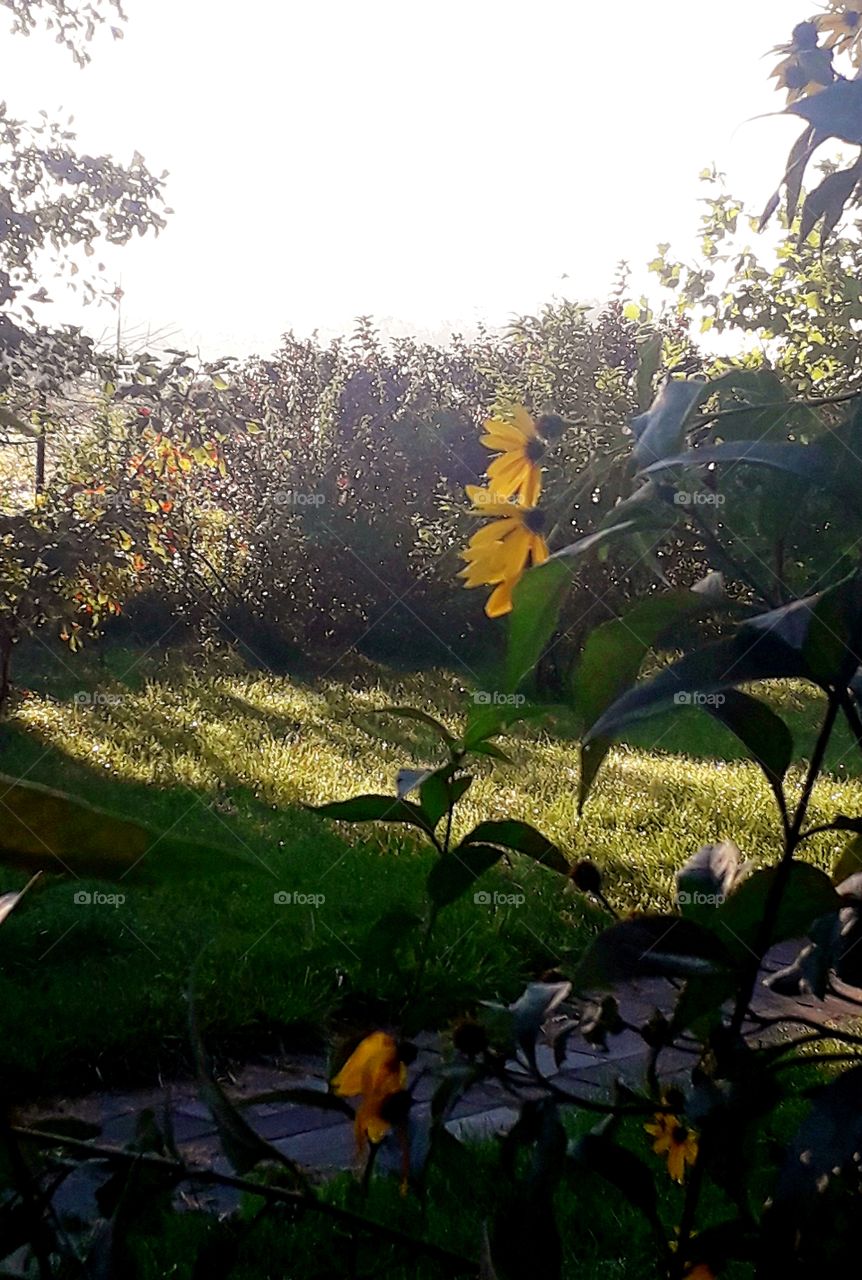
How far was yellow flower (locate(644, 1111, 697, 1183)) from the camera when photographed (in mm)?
762

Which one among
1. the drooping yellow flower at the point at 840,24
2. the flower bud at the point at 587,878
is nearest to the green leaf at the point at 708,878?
the flower bud at the point at 587,878

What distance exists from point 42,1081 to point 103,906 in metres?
0.71

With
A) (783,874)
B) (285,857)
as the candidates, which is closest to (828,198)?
(783,874)

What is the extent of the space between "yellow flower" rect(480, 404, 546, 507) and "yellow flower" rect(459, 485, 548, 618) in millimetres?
43

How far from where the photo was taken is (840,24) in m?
0.70

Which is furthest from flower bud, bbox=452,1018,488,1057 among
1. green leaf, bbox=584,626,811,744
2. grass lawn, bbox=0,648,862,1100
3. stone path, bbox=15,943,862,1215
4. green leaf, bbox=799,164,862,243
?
stone path, bbox=15,943,862,1215

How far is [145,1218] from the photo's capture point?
0.55 m

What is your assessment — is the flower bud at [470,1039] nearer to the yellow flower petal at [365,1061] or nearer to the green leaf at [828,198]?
the yellow flower petal at [365,1061]

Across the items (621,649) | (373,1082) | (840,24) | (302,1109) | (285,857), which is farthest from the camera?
(285,857)

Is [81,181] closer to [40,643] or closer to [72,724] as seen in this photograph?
[72,724]

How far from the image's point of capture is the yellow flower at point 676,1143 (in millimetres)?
762

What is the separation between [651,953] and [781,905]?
0.07 m

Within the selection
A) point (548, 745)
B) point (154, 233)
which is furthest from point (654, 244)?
point (548, 745)

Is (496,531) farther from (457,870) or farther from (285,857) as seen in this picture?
(285,857)
